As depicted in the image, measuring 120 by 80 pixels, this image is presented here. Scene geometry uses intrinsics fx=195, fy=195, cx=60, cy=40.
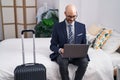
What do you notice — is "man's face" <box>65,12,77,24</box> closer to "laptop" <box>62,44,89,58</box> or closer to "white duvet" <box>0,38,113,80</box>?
"laptop" <box>62,44,89,58</box>

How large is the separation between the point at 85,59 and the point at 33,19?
302 centimetres

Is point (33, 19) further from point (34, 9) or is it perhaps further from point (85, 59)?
point (85, 59)

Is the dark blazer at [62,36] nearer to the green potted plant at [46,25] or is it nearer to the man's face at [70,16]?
the man's face at [70,16]

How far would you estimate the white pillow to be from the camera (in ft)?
9.16

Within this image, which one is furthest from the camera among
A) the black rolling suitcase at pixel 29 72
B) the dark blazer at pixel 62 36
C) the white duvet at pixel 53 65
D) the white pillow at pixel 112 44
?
the white pillow at pixel 112 44

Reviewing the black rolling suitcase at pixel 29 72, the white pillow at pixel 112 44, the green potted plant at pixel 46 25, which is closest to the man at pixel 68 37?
the black rolling suitcase at pixel 29 72

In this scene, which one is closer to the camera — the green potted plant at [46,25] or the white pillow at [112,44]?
the white pillow at [112,44]

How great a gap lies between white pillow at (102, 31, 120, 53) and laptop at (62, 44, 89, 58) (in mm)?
658

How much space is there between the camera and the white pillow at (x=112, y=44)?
2.79 meters

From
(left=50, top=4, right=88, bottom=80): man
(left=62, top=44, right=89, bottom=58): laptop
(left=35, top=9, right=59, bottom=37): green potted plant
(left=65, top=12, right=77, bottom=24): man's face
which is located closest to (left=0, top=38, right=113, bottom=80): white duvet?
(left=50, top=4, right=88, bottom=80): man

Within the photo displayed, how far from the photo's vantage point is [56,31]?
249 centimetres

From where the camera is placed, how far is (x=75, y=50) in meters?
2.22

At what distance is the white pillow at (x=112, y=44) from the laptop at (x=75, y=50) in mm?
658

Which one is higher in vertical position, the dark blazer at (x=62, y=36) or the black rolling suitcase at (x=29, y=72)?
the dark blazer at (x=62, y=36)
